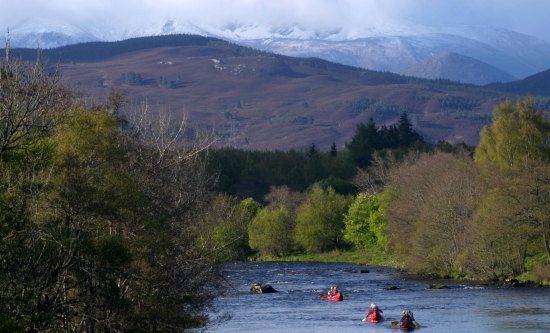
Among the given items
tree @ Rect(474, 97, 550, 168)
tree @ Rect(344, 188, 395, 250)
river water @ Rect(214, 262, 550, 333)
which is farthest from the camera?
tree @ Rect(344, 188, 395, 250)

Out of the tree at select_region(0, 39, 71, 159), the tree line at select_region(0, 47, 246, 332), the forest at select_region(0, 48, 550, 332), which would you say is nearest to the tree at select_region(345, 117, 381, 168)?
the forest at select_region(0, 48, 550, 332)

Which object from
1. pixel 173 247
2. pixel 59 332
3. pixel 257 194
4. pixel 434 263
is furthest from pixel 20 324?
pixel 257 194

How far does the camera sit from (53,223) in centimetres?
2447

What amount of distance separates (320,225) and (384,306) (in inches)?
2090

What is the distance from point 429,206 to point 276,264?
31608mm

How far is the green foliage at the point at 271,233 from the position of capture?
4437 inches

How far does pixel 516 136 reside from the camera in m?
85.6

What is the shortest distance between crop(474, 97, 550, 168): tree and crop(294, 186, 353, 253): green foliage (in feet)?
99.3

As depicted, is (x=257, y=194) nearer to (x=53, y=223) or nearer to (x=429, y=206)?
(x=429, y=206)

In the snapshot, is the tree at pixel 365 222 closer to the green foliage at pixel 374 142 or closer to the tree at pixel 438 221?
the tree at pixel 438 221

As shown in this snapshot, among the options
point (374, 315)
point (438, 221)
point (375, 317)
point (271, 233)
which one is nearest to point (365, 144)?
point (271, 233)

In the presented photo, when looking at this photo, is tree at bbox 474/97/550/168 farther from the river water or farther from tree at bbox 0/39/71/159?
tree at bbox 0/39/71/159

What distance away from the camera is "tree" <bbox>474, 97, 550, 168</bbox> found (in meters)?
84.9

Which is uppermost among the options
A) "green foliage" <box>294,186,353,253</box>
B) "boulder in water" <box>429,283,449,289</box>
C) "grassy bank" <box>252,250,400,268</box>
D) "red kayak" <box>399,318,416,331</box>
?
"red kayak" <box>399,318,416,331</box>
